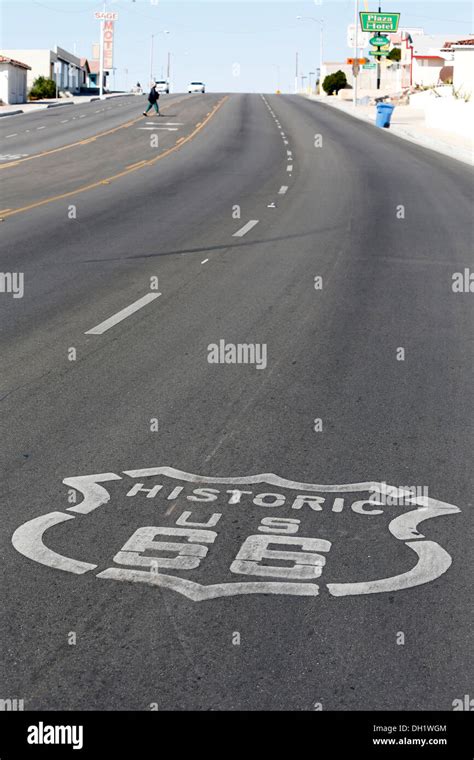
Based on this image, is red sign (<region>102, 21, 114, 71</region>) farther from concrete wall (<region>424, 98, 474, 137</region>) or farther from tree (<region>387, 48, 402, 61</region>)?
concrete wall (<region>424, 98, 474, 137</region>)

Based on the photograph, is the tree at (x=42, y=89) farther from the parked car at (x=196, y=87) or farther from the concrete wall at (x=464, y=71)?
the concrete wall at (x=464, y=71)

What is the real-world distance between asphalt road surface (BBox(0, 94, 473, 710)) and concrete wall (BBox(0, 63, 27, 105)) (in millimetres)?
61403

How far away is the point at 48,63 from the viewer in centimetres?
10919

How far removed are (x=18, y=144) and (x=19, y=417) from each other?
34635 mm

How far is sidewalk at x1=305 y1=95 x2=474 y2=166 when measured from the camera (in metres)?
38.8

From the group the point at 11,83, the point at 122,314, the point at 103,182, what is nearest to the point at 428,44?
the point at 11,83

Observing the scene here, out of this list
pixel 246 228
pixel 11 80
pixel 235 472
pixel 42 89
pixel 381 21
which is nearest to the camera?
pixel 235 472

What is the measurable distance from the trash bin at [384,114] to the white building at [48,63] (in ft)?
183

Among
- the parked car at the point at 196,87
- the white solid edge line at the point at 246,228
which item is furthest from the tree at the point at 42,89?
the white solid edge line at the point at 246,228

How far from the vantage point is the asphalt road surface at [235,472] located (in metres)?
4.43

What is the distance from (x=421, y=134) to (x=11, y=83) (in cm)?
4039

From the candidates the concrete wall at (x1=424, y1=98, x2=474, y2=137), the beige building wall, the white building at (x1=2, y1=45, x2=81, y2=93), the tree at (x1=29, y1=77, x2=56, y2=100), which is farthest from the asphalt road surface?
the beige building wall

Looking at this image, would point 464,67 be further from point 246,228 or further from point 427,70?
point 246,228
